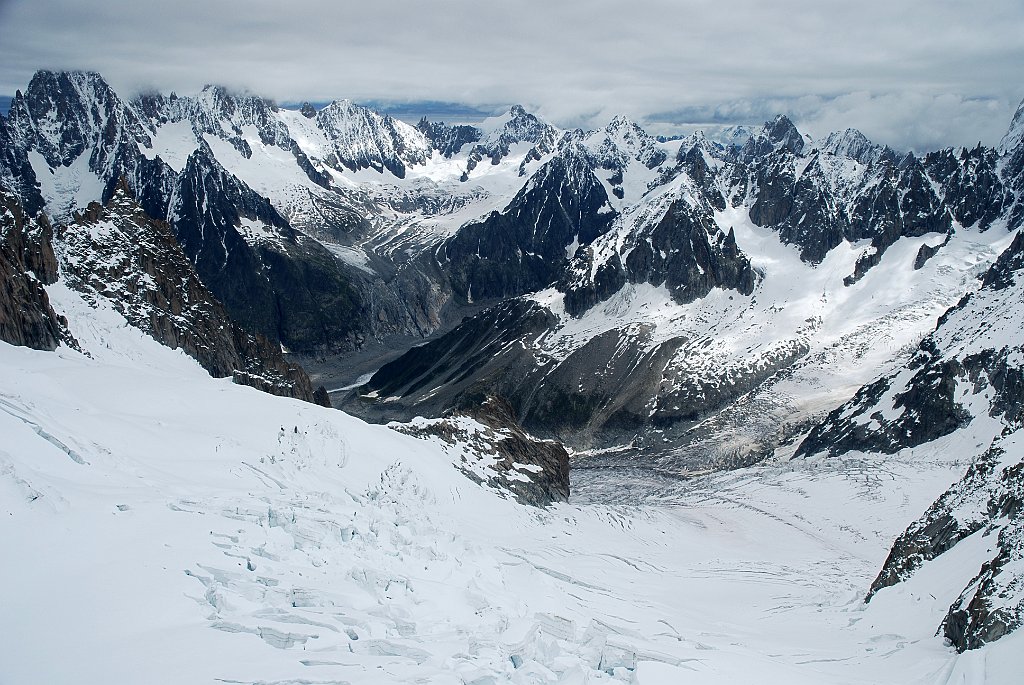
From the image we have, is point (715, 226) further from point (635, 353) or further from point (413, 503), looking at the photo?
point (413, 503)

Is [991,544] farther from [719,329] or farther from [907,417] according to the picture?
[719,329]

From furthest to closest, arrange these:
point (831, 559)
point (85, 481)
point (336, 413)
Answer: point (831, 559), point (336, 413), point (85, 481)

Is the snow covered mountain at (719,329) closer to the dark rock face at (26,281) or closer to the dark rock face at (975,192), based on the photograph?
the dark rock face at (975,192)

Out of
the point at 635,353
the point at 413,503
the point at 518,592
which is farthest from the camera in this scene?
the point at 635,353

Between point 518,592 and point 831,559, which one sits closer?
point 518,592

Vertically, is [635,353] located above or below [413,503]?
below

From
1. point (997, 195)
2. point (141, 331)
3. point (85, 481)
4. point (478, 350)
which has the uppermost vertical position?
point (997, 195)

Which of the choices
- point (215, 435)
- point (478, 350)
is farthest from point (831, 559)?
point (478, 350)

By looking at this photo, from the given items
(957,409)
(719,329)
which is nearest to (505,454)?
(957,409)
